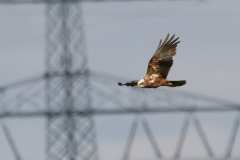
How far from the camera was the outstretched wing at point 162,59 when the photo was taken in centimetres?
2234

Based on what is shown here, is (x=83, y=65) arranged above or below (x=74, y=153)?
above

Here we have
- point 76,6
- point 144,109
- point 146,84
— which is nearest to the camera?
point 146,84

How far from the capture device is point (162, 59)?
73.5 ft

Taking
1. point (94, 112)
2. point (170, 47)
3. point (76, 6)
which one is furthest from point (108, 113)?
point (170, 47)

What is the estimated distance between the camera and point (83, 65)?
35.5m

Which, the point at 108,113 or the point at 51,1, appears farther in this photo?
the point at 51,1

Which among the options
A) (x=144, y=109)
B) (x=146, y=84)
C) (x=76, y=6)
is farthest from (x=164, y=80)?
(x=76, y=6)

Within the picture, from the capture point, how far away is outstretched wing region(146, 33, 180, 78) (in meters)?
22.3

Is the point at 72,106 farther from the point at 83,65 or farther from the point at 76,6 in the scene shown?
the point at 76,6

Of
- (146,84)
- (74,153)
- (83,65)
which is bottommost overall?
(74,153)

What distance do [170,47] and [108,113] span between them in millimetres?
12809

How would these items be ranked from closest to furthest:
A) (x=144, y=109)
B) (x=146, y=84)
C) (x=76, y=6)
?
(x=146, y=84) → (x=144, y=109) → (x=76, y=6)

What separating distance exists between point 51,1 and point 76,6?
113cm

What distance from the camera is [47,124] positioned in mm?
34781
